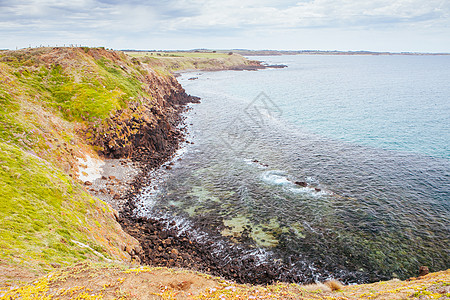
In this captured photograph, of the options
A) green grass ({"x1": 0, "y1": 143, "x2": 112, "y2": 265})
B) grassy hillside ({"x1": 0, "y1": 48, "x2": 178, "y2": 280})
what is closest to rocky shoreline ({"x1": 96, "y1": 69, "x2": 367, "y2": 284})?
grassy hillside ({"x1": 0, "y1": 48, "x2": 178, "y2": 280})

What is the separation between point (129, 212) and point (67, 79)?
123 feet

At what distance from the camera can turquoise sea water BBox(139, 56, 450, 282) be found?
79.8 feet

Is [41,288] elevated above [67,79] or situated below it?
below

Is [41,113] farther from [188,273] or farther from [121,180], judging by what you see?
[188,273]

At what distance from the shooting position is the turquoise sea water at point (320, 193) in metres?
24.3

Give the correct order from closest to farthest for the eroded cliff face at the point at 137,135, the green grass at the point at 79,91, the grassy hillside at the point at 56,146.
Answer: the grassy hillside at the point at 56,146, the eroded cliff face at the point at 137,135, the green grass at the point at 79,91

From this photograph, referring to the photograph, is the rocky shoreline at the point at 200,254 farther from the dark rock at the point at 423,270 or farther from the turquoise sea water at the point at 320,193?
the dark rock at the point at 423,270

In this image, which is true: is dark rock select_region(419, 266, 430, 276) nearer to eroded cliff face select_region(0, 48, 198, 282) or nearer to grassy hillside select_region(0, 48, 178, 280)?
eroded cliff face select_region(0, 48, 198, 282)

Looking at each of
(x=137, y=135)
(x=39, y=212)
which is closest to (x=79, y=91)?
(x=137, y=135)

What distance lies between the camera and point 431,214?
29.5m

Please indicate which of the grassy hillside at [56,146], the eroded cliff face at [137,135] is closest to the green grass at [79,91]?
the grassy hillside at [56,146]

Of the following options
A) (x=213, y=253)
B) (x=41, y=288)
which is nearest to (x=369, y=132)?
(x=213, y=253)

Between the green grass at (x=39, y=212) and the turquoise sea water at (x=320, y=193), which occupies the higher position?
the green grass at (x=39, y=212)

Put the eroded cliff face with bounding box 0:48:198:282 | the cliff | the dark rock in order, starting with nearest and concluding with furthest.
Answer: the cliff
the eroded cliff face with bounding box 0:48:198:282
the dark rock
